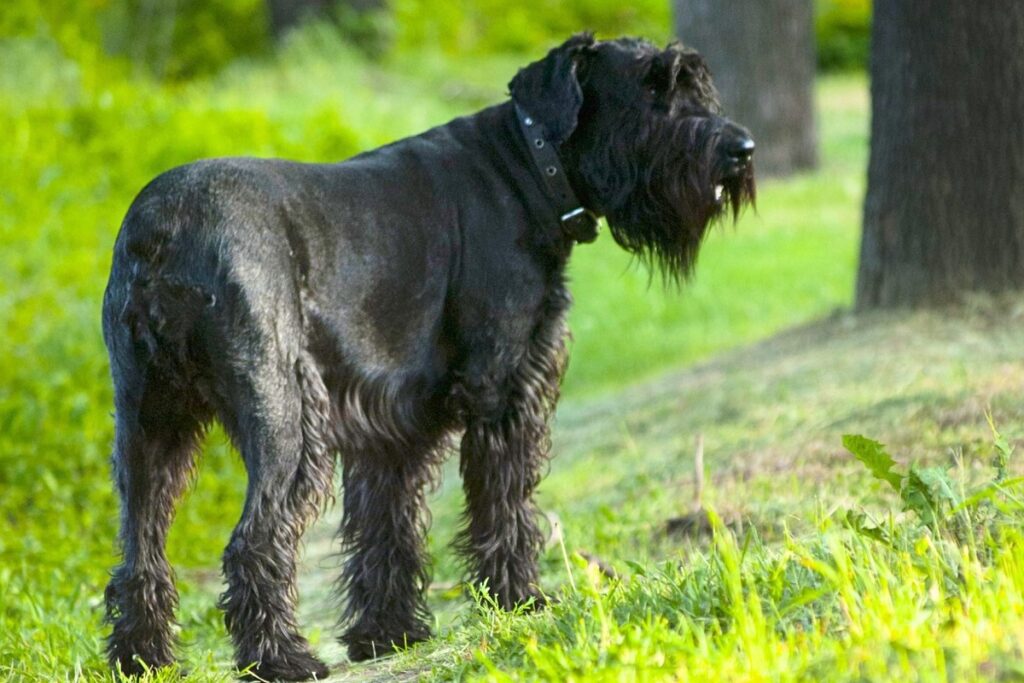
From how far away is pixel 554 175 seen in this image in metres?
5.04

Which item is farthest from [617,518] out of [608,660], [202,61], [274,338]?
[202,61]

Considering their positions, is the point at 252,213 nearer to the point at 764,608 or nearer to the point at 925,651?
the point at 764,608

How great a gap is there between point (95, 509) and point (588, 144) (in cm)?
372

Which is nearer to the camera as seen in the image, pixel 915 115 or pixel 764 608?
pixel 764 608

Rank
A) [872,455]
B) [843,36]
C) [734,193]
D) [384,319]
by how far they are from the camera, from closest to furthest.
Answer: [872,455] < [384,319] < [734,193] < [843,36]

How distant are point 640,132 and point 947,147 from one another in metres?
3.25

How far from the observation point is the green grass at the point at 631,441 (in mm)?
3355

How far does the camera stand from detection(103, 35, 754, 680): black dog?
4.29 m

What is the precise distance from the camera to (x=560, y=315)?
4.96 meters

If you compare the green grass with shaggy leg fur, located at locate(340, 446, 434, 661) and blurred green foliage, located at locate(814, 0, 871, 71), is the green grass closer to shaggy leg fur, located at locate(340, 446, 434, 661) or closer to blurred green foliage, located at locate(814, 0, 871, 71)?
shaggy leg fur, located at locate(340, 446, 434, 661)

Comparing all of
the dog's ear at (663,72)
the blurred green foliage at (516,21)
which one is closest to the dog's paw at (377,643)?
the dog's ear at (663,72)

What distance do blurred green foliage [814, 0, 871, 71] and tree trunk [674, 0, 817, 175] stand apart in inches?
452

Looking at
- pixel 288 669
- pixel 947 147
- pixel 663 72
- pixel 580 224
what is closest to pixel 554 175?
pixel 580 224

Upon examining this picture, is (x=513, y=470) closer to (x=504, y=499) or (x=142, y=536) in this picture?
(x=504, y=499)
